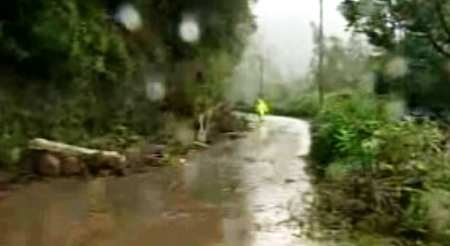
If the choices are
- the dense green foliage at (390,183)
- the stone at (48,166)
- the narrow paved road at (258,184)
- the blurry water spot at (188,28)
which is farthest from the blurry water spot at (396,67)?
the blurry water spot at (188,28)

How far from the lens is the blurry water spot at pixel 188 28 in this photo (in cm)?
1608

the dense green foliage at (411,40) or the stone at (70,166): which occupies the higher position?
the dense green foliage at (411,40)

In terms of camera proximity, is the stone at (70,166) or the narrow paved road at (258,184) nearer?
the narrow paved road at (258,184)

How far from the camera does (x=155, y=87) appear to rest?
51.8 ft

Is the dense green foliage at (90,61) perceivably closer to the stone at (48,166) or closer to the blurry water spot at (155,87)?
the blurry water spot at (155,87)

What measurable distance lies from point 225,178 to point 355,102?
2.24m

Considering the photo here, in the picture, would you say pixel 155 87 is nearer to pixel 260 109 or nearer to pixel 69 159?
pixel 69 159

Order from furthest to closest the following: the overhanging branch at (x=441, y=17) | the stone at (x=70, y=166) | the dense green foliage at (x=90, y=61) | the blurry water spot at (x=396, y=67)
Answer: the stone at (x=70, y=166)
the dense green foliage at (x=90, y=61)
the blurry water spot at (x=396, y=67)
the overhanging branch at (x=441, y=17)

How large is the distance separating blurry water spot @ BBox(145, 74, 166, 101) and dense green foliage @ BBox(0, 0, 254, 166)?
12cm

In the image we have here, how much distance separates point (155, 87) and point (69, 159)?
4.34m

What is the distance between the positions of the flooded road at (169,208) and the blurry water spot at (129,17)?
271cm

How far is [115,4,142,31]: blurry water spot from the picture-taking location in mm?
14273

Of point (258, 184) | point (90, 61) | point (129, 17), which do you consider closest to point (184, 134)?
point (129, 17)

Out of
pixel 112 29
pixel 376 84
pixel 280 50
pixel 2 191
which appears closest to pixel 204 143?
pixel 112 29
